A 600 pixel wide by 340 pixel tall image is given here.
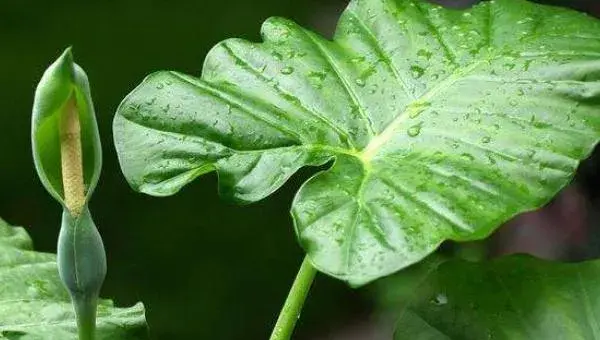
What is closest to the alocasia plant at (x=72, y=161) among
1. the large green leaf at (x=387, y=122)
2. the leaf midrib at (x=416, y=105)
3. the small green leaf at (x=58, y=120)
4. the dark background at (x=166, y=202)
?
the small green leaf at (x=58, y=120)

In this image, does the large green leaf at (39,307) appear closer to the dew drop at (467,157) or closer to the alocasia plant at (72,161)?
the alocasia plant at (72,161)

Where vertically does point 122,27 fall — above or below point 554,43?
below

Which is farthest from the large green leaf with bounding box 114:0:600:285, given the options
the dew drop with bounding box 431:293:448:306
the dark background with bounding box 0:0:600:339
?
the dark background with bounding box 0:0:600:339

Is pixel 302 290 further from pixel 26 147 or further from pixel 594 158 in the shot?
pixel 26 147

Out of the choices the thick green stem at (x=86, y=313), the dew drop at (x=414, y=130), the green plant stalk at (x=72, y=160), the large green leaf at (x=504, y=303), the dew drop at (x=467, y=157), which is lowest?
the large green leaf at (x=504, y=303)

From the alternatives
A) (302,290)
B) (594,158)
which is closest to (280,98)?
(302,290)

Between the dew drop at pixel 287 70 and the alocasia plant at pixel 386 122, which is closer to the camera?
the alocasia plant at pixel 386 122

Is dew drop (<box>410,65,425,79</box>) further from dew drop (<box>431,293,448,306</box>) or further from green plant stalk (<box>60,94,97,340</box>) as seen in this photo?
green plant stalk (<box>60,94,97,340</box>)
